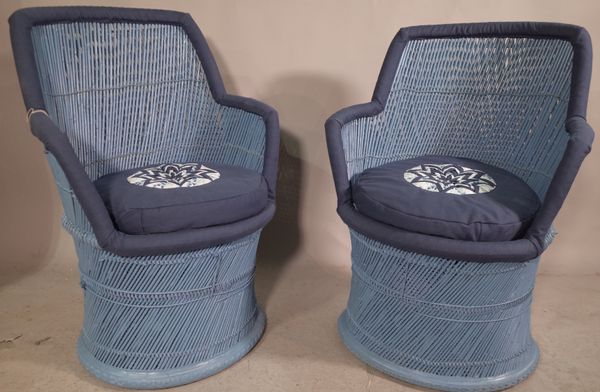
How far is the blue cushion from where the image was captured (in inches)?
57.1

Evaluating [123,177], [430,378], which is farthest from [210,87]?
[430,378]

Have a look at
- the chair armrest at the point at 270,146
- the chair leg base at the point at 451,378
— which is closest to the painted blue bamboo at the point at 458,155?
the chair leg base at the point at 451,378

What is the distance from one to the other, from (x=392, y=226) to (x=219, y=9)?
1120mm

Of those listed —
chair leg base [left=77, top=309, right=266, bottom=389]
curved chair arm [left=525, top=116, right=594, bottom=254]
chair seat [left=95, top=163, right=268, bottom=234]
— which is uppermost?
curved chair arm [left=525, top=116, right=594, bottom=254]

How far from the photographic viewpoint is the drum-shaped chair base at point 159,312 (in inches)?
60.1

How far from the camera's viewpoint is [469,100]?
1.92 metres

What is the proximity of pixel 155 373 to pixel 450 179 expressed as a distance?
1011 mm

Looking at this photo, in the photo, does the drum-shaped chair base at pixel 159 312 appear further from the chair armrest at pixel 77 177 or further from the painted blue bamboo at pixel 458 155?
the painted blue bamboo at pixel 458 155

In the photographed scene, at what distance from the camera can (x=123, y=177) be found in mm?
1697

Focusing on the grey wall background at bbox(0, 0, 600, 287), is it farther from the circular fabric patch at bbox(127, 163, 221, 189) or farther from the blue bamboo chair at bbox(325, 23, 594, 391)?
the circular fabric patch at bbox(127, 163, 221, 189)

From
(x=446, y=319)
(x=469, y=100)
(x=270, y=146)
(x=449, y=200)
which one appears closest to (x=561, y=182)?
(x=449, y=200)

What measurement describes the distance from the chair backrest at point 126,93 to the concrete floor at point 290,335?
0.54 meters

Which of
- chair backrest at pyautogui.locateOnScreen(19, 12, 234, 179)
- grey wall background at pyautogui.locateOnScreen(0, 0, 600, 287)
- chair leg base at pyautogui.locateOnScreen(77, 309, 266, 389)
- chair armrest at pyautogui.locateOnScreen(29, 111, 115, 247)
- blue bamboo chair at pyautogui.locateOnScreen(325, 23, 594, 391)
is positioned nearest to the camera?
chair armrest at pyautogui.locateOnScreen(29, 111, 115, 247)

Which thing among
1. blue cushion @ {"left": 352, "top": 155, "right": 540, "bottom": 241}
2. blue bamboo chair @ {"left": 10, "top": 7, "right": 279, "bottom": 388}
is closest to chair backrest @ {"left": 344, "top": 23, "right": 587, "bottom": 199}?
blue cushion @ {"left": 352, "top": 155, "right": 540, "bottom": 241}
